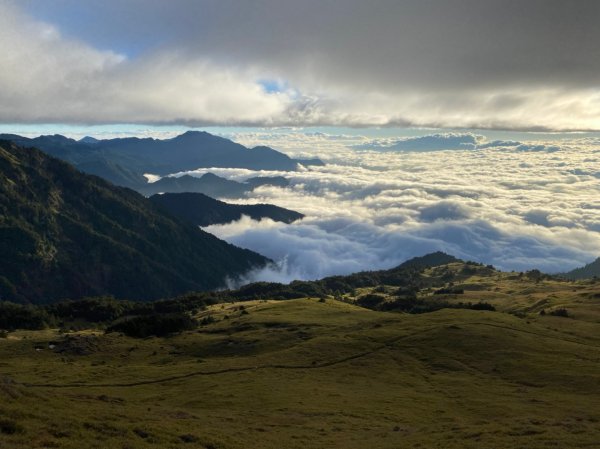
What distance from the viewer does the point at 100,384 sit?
8256cm

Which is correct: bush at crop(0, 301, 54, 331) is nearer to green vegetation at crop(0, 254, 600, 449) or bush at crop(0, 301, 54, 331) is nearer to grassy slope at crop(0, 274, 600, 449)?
grassy slope at crop(0, 274, 600, 449)

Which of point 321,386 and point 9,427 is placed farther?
point 321,386

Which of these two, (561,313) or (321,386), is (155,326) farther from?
(561,313)

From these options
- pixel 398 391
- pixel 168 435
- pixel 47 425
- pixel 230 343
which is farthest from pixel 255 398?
pixel 230 343

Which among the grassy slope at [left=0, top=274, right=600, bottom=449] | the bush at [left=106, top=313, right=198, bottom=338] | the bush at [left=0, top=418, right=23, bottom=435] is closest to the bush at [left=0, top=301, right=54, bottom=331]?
the grassy slope at [left=0, top=274, right=600, bottom=449]

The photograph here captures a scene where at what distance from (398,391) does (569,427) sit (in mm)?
29626

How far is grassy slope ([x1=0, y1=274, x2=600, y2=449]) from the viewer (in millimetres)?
47781

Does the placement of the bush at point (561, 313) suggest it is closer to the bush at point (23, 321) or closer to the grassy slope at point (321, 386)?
the grassy slope at point (321, 386)

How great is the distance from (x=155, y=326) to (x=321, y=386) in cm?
7785

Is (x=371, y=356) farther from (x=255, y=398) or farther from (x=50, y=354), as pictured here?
(x=50, y=354)

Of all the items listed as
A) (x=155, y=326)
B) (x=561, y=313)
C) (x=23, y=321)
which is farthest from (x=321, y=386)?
(x=23, y=321)

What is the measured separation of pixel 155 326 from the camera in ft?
480

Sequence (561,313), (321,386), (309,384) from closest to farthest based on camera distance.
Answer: (321,386), (309,384), (561,313)

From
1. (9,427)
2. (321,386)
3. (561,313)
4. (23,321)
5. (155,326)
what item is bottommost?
(23,321)
